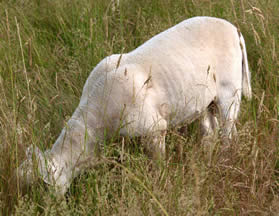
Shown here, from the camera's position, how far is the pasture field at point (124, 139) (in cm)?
223

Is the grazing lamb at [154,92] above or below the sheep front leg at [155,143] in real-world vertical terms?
above

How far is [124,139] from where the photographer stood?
2707 mm

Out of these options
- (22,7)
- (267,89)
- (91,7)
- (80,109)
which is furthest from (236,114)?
(22,7)

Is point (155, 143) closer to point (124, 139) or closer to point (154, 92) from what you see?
point (124, 139)

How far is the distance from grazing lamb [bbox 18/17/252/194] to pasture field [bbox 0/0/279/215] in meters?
0.09

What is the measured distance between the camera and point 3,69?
152 inches

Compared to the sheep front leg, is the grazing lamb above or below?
above

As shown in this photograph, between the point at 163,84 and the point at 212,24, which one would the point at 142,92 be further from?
the point at 212,24

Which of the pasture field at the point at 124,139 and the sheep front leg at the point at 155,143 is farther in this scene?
the sheep front leg at the point at 155,143

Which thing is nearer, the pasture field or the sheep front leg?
the pasture field

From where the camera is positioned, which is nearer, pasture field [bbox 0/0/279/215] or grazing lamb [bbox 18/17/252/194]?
pasture field [bbox 0/0/279/215]

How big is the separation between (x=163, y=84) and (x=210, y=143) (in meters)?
0.55

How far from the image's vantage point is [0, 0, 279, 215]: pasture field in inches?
87.7

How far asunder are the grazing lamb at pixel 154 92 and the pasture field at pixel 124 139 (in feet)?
0.29
